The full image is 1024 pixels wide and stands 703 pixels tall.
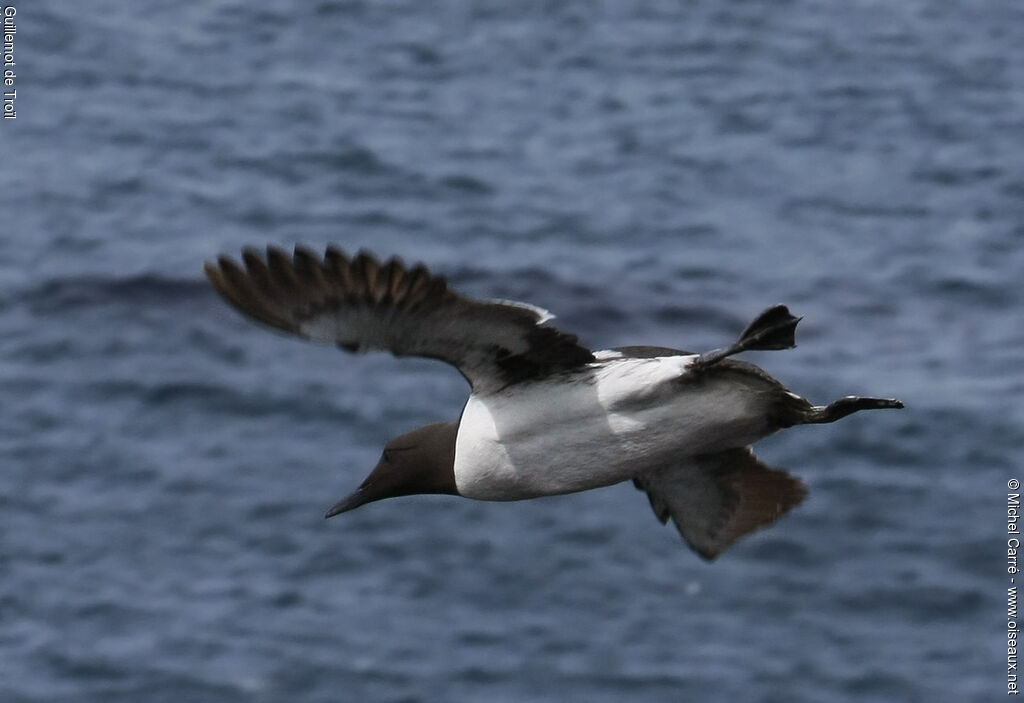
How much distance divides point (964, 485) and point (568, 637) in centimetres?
514

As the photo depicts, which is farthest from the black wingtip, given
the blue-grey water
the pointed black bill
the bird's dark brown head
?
the blue-grey water

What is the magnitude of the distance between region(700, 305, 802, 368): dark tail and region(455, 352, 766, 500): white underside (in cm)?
20

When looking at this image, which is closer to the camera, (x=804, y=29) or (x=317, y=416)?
(x=317, y=416)

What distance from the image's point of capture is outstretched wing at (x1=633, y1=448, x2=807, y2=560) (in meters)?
9.40

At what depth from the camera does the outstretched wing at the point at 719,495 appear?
9.40 m

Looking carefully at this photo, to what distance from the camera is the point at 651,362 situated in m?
8.48

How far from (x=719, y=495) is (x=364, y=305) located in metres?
2.52

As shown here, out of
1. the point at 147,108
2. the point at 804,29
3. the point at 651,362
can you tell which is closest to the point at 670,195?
the point at 804,29

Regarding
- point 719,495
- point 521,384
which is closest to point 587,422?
point 521,384

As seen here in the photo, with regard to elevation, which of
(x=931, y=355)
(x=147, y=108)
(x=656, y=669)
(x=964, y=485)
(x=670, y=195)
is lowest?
(x=656, y=669)

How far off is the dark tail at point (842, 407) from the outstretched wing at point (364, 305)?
3.85 feet

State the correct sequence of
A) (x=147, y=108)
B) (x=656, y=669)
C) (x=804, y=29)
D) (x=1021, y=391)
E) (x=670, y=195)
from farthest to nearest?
(x=804, y=29)
(x=147, y=108)
(x=670, y=195)
(x=1021, y=391)
(x=656, y=669)

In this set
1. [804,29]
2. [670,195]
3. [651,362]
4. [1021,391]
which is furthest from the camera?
[804,29]

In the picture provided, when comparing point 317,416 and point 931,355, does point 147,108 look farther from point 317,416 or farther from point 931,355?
point 931,355
